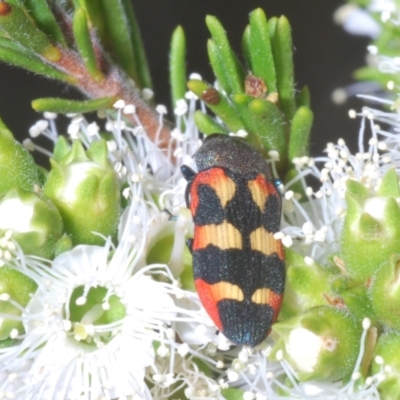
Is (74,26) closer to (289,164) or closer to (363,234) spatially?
(289,164)

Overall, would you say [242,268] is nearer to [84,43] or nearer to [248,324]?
[248,324]

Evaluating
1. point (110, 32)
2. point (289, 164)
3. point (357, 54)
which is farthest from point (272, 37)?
point (357, 54)

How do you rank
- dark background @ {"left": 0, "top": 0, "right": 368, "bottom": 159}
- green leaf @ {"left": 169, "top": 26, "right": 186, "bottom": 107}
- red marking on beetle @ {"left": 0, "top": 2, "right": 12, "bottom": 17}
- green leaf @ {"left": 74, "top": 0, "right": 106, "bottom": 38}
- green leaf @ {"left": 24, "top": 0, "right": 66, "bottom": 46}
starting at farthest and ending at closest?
dark background @ {"left": 0, "top": 0, "right": 368, "bottom": 159} < green leaf @ {"left": 169, "top": 26, "right": 186, "bottom": 107} < green leaf @ {"left": 74, "top": 0, "right": 106, "bottom": 38} < green leaf @ {"left": 24, "top": 0, "right": 66, "bottom": 46} < red marking on beetle @ {"left": 0, "top": 2, "right": 12, "bottom": 17}

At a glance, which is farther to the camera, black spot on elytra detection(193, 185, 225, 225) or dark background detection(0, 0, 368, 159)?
dark background detection(0, 0, 368, 159)

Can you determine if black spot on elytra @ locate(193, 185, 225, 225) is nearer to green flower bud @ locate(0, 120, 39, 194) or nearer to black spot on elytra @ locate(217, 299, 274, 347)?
black spot on elytra @ locate(217, 299, 274, 347)

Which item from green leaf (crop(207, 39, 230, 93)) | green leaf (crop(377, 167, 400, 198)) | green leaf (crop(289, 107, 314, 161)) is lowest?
green leaf (crop(377, 167, 400, 198))

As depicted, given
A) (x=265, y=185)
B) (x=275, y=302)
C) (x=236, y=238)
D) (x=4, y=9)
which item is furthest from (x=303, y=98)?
(x=4, y=9)

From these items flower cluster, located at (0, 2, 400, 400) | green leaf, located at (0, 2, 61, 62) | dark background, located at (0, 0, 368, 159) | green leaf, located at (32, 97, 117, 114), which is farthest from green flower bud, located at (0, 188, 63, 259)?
dark background, located at (0, 0, 368, 159)
